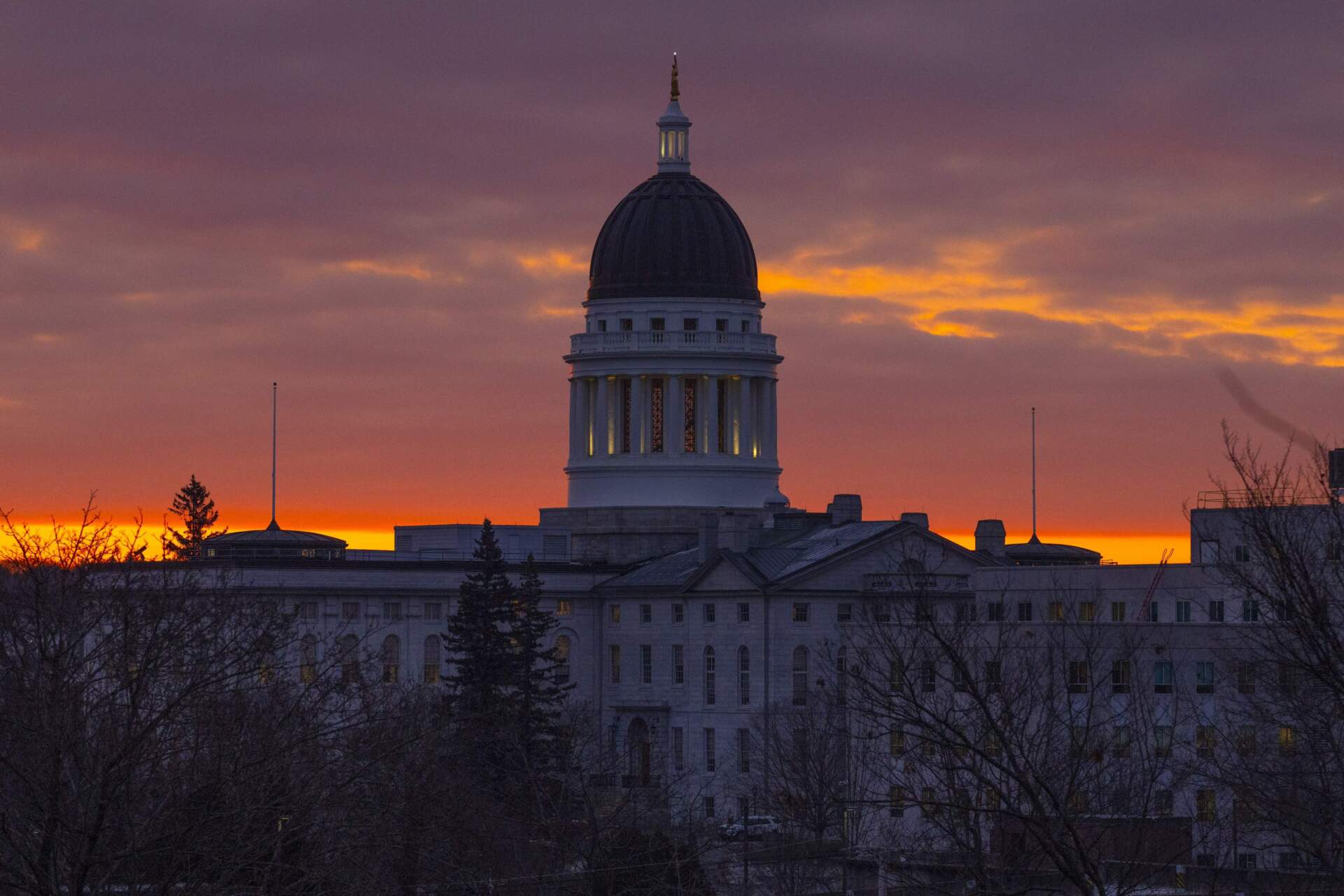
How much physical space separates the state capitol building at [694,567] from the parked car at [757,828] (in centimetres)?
130

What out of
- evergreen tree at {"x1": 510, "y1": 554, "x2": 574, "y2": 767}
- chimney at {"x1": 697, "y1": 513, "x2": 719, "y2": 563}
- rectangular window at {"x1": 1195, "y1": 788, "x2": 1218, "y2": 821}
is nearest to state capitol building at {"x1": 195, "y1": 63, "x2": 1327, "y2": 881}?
chimney at {"x1": 697, "y1": 513, "x2": 719, "y2": 563}

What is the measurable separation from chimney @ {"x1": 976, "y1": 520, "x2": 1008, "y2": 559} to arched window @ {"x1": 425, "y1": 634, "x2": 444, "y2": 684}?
100ft

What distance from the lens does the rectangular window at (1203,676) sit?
325 ft

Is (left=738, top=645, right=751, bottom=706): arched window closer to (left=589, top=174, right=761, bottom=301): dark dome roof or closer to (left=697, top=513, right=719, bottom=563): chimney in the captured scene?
(left=697, top=513, right=719, bottom=563): chimney

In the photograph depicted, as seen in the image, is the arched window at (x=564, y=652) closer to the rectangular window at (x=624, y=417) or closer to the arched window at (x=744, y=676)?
the arched window at (x=744, y=676)

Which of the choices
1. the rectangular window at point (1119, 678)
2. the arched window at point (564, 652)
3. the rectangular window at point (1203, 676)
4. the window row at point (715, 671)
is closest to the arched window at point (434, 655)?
the arched window at point (564, 652)

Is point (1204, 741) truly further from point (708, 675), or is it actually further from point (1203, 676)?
point (708, 675)

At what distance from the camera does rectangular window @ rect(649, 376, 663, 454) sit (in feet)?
625

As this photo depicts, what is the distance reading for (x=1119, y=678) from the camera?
102875 millimetres

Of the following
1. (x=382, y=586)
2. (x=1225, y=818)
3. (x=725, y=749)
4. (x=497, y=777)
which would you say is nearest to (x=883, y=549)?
(x=725, y=749)

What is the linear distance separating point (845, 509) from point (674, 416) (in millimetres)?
21148

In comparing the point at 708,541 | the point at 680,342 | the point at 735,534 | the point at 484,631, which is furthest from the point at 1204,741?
the point at 680,342

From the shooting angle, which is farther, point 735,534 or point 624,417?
point 624,417

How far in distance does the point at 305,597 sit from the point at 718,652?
2244 centimetres
